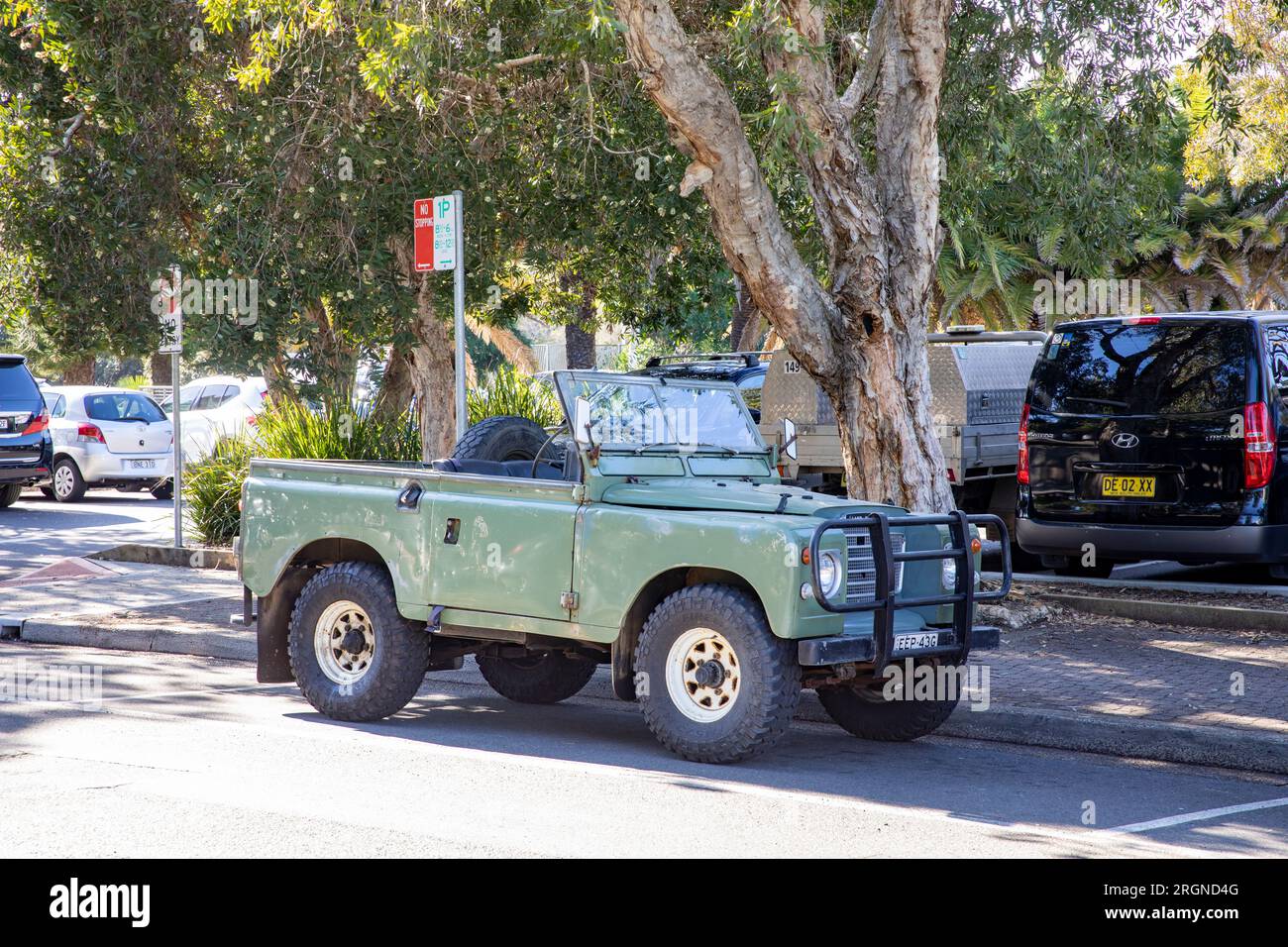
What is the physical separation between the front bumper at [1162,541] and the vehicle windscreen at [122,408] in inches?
616

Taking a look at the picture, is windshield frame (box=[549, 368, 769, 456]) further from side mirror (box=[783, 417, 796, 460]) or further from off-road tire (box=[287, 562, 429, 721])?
off-road tire (box=[287, 562, 429, 721])

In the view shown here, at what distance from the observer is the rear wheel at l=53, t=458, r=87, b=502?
75.6 ft

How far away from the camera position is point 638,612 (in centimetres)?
748

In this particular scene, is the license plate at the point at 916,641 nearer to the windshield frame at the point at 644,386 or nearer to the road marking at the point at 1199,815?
the road marking at the point at 1199,815

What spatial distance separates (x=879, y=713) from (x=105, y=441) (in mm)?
17800

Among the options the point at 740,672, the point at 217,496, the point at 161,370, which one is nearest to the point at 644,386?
the point at 740,672

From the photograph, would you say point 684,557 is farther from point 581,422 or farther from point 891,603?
point 581,422

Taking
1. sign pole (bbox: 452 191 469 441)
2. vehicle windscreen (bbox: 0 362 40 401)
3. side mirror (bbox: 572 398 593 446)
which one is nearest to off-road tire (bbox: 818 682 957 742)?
side mirror (bbox: 572 398 593 446)

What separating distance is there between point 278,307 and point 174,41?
3061 millimetres

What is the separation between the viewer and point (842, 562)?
7.01 metres

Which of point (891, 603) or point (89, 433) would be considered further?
point (89, 433)

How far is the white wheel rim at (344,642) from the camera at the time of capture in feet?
27.3

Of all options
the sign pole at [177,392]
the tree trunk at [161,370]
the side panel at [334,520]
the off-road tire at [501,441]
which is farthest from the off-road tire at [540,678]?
the tree trunk at [161,370]
